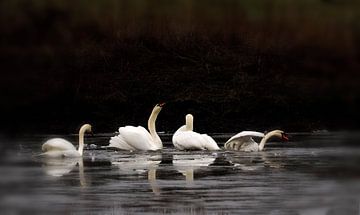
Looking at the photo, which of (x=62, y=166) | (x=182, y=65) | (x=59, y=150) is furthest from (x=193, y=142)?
(x=182, y=65)

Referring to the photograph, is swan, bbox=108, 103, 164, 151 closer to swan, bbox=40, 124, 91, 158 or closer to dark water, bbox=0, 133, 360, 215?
dark water, bbox=0, 133, 360, 215

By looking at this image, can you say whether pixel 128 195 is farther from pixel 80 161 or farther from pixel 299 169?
pixel 80 161

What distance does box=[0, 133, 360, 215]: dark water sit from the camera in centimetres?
1117

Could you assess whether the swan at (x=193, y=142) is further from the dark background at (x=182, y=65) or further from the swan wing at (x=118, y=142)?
the dark background at (x=182, y=65)

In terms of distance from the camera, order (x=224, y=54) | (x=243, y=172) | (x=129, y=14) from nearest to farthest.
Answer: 1. (x=243, y=172)
2. (x=224, y=54)
3. (x=129, y=14)

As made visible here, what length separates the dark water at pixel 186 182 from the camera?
11.2 m

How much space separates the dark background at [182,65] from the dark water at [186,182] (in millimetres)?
6234

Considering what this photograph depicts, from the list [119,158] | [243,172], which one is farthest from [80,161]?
[243,172]

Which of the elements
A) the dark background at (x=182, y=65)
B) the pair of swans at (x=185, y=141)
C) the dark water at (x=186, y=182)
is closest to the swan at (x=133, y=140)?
the pair of swans at (x=185, y=141)

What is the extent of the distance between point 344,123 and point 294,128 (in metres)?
1.57

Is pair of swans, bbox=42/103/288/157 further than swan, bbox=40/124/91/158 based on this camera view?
Yes

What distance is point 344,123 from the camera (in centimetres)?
2553

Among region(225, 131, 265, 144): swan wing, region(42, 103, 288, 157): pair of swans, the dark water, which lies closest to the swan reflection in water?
the dark water

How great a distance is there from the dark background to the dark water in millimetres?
6234
